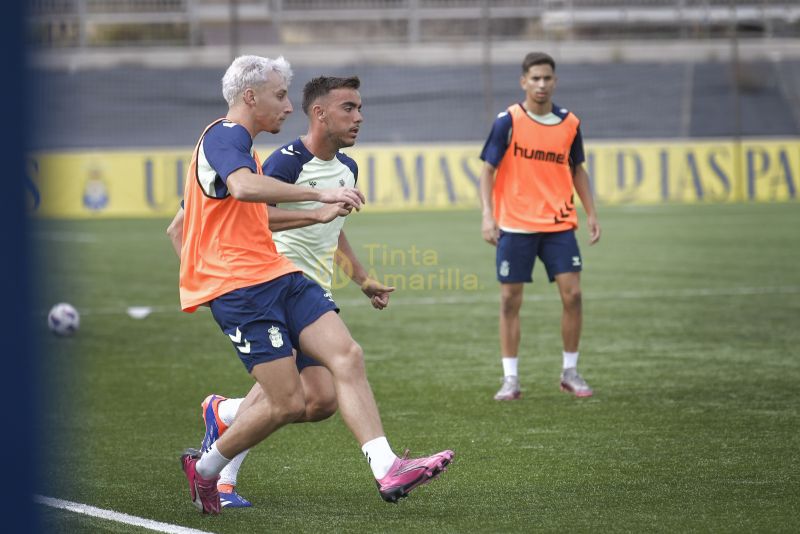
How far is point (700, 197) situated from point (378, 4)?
1242 cm

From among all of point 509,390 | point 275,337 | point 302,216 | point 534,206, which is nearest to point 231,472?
point 275,337

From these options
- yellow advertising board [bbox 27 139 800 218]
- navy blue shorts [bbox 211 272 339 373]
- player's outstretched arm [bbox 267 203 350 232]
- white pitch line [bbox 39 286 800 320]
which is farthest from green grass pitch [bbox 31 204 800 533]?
yellow advertising board [bbox 27 139 800 218]

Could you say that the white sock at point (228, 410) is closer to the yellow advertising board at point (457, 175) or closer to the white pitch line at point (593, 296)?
the white pitch line at point (593, 296)

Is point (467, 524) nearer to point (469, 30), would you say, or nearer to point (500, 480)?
point (500, 480)

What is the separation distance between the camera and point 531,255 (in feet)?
27.5

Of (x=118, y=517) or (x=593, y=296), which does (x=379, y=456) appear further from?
(x=593, y=296)

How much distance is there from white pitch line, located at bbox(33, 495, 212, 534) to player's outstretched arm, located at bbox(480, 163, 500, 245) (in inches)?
138

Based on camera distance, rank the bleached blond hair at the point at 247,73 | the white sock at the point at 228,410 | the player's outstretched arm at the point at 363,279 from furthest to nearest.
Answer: the player's outstretched arm at the point at 363,279 → the white sock at the point at 228,410 → the bleached blond hair at the point at 247,73

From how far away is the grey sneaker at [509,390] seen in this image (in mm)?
8156

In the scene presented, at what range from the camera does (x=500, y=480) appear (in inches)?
230

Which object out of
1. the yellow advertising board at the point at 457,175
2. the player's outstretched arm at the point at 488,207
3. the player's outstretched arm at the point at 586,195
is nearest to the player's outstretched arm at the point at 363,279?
the player's outstretched arm at the point at 488,207

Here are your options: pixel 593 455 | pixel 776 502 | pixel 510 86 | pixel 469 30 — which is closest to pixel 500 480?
pixel 593 455

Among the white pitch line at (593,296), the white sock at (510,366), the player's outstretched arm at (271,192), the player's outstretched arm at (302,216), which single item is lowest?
the white pitch line at (593,296)

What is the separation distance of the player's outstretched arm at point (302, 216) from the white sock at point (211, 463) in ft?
3.05
